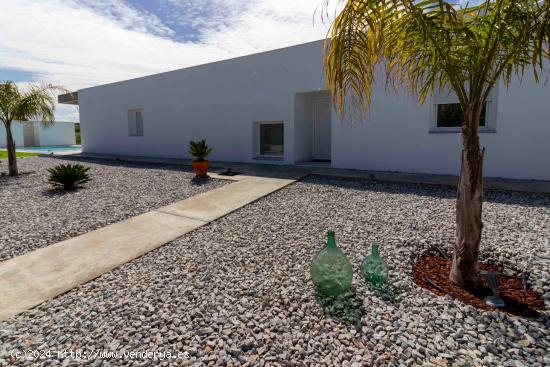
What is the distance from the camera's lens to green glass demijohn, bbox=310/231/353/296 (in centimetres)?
268

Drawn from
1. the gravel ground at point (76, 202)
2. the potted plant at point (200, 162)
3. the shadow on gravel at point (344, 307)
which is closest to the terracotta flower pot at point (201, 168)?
the potted plant at point (200, 162)

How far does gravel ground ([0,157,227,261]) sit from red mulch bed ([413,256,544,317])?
184 inches

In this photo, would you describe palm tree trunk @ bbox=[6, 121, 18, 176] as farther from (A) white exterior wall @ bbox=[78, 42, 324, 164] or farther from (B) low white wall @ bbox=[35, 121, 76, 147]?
(B) low white wall @ bbox=[35, 121, 76, 147]

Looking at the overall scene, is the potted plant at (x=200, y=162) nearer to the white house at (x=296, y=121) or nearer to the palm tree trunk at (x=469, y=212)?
the white house at (x=296, y=121)

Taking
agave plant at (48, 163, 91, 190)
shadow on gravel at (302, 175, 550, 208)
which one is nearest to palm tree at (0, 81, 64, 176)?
agave plant at (48, 163, 91, 190)

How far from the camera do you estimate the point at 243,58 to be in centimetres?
1141

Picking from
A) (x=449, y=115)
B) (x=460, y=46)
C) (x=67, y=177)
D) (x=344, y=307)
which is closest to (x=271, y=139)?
(x=449, y=115)

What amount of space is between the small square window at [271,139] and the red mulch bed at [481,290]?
28.0 ft

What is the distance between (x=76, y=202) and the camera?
21.1 ft

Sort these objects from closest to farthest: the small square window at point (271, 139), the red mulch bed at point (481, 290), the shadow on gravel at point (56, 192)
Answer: the red mulch bed at point (481, 290), the shadow on gravel at point (56, 192), the small square window at point (271, 139)

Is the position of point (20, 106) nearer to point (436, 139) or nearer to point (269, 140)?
point (269, 140)

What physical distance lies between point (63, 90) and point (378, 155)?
10.4 m

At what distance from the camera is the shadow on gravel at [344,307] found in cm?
241

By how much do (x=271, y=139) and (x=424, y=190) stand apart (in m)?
6.18
